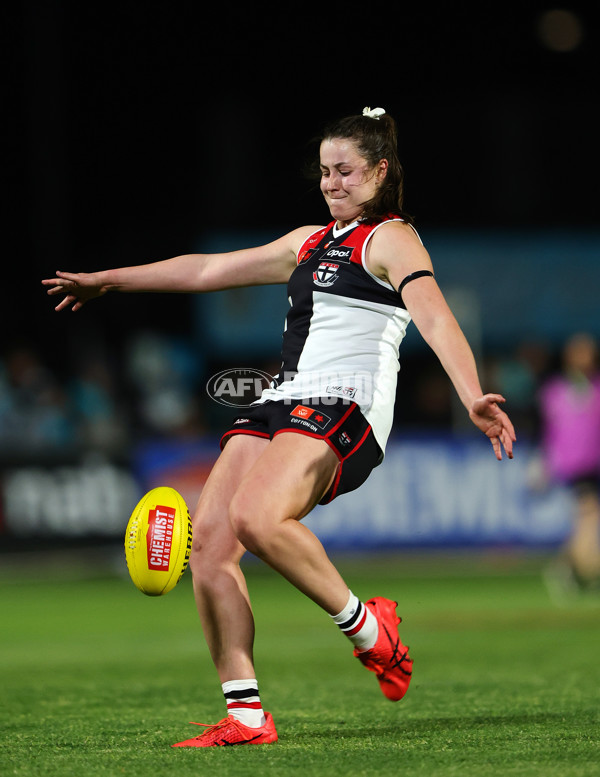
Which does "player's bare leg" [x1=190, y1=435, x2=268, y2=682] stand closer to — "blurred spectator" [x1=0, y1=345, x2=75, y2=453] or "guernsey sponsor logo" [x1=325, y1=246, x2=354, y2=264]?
"guernsey sponsor logo" [x1=325, y1=246, x2=354, y2=264]

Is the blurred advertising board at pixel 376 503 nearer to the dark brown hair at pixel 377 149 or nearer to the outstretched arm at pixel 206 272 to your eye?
the outstretched arm at pixel 206 272

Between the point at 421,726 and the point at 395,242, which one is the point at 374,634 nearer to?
the point at 421,726

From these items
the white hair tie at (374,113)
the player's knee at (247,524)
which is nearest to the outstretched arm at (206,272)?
the white hair tie at (374,113)

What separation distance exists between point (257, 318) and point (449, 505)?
6.52m

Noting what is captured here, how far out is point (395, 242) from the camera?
15.8 feet

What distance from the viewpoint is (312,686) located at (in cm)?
680

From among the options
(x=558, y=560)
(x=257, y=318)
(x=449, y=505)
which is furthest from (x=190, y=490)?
(x=257, y=318)

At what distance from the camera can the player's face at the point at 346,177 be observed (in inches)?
196

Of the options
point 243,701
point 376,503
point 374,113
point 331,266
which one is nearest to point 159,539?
point 243,701

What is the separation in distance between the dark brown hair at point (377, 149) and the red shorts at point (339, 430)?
2.50 feet

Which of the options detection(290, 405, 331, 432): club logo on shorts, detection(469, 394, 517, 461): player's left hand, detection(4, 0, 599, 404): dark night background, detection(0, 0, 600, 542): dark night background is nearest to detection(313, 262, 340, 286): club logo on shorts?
detection(290, 405, 331, 432): club logo on shorts

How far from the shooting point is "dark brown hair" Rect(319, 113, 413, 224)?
197 inches

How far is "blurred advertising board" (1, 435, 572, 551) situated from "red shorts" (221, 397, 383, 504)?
8.80 metres

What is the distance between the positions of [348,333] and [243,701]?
57.2 inches
